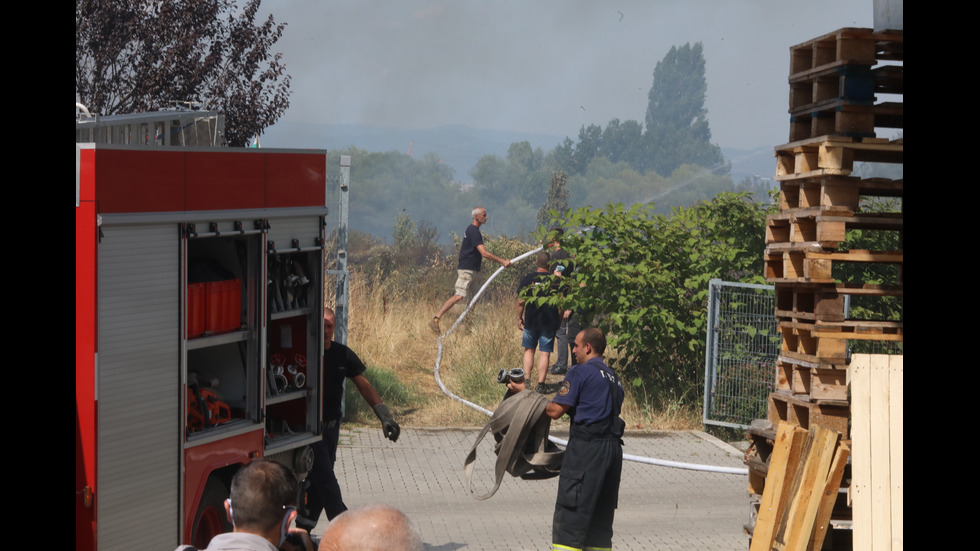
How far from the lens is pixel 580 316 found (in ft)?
46.8

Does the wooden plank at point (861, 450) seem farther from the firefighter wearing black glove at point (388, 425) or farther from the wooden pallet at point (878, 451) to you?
the firefighter wearing black glove at point (388, 425)

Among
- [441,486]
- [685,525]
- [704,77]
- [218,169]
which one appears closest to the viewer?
[218,169]

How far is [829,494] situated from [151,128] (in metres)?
6.25

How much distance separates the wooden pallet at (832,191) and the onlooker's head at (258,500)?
4218mm

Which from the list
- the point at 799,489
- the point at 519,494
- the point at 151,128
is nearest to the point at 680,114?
the point at 519,494

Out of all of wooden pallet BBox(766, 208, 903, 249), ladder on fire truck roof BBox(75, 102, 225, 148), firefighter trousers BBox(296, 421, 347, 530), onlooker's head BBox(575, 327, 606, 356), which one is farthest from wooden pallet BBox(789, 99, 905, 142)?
ladder on fire truck roof BBox(75, 102, 225, 148)

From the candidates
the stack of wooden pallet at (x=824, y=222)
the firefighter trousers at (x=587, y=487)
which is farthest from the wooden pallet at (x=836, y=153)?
the firefighter trousers at (x=587, y=487)

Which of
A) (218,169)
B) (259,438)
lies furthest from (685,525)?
(218,169)

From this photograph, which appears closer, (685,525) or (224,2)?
(685,525)

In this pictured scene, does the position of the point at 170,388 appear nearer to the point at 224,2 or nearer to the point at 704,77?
the point at 224,2

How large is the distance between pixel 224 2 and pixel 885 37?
12970 millimetres

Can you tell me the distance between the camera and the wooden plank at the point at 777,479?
22.3 ft

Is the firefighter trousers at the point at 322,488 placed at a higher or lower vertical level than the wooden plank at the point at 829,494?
lower

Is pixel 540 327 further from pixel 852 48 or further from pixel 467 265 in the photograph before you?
pixel 852 48
